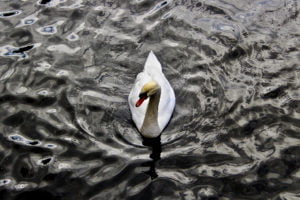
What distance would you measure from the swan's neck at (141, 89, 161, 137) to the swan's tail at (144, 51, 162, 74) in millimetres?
1113

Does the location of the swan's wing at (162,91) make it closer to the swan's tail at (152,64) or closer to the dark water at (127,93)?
the swan's tail at (152,64)

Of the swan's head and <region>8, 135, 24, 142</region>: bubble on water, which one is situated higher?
the swan's head

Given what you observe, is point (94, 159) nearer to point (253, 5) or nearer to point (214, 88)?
point (214, 88)

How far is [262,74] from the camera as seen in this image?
10078 millimetres

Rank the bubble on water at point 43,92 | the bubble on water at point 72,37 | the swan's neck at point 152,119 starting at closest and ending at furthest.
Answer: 1. the swan's neck at point 152,119
2. the bubble on water at point 43,92
3. the bubble on water at point 72,37

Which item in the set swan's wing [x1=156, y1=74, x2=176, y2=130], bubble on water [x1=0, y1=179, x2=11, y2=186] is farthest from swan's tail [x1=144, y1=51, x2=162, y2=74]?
bubble on water [x1=0, y1=179, x2=11, y2=186]

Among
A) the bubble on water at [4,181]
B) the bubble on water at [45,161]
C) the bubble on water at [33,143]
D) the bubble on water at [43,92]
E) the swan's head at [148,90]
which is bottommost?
the bubble on water at [4,181]

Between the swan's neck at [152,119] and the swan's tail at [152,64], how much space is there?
111cm

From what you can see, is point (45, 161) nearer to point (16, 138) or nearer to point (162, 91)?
point (16, 138)

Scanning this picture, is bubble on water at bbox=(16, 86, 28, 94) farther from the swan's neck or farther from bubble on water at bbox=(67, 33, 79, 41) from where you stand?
the swan's neck

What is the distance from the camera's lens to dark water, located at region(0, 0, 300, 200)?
807 centimetres

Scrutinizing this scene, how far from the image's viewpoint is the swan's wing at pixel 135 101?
358 inches

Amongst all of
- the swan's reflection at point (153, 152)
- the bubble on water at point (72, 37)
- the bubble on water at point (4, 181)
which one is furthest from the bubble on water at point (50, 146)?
the bubble on water at point (72, 37)

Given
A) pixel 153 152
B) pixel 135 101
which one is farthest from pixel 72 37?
pixel 153 152
